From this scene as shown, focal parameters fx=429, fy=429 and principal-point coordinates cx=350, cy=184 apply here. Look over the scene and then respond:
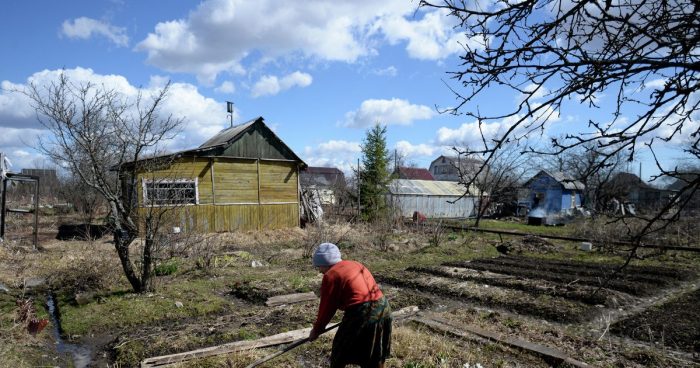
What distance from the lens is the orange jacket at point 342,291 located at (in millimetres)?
3840

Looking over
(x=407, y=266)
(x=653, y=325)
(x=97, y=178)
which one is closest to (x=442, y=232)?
(x=407, y=266)

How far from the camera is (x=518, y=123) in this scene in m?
→ 2.51

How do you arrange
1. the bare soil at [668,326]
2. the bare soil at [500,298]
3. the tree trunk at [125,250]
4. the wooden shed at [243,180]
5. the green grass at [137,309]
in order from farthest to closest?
the wooden shed at [243,180], the tree trunk at [125,250], the bare soil at [500,298], the green grass at [137,309], the bare soil at [668,326]

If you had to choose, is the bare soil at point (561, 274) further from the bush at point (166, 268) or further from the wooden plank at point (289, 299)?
the bush at point (166, 268)

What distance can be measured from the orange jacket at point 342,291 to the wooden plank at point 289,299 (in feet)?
14.0

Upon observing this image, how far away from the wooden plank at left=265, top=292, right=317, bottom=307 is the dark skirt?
13.8 feet

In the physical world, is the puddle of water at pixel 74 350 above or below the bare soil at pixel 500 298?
below

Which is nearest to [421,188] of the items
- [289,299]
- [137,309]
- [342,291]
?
[289,299]

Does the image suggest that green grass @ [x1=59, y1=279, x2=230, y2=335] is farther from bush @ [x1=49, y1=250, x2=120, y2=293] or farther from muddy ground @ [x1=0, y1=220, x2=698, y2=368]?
bush @ [x1=49, y1=250, x2=120, y2=293]

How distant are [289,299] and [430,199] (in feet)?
86.9

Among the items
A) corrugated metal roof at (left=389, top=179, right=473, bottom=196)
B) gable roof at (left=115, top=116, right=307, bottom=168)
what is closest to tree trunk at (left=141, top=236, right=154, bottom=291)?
gable roof at (left=115, top=116, right=307, bottom=168)

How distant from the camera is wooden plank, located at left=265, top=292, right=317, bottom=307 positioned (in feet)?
26.0

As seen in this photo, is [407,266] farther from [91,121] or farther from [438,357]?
[91,121]

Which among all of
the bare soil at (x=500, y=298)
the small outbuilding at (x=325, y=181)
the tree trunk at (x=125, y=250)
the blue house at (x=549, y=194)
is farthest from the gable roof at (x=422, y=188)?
the tree trunk at (x=125, y=250)
